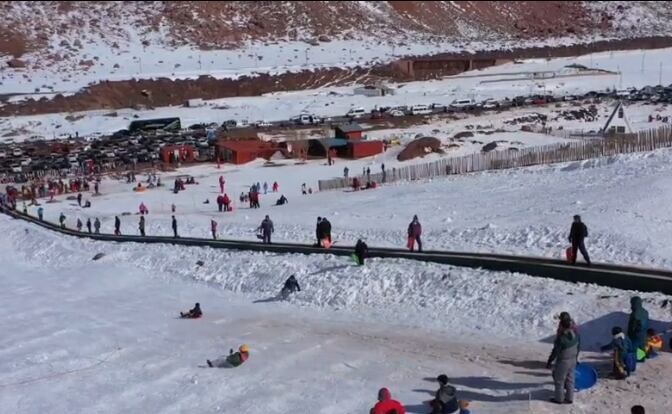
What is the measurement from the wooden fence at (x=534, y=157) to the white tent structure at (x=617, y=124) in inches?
355

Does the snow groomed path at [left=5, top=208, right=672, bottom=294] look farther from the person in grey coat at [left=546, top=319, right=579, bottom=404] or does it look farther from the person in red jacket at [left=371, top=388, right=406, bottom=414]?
the person in red jacket at [left=371, top=388, right=406, bottom=414]

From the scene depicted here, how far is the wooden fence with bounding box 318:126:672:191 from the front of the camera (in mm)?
A: 31422

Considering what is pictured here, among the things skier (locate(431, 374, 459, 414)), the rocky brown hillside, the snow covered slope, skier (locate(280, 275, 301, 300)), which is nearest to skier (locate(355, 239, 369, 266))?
the snow covered slope

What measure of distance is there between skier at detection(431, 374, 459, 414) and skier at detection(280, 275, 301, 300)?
6.97 meters

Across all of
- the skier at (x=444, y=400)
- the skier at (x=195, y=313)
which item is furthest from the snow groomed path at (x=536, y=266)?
the skier at (x=444, y=400)

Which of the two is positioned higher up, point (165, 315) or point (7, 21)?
point (7, 21)

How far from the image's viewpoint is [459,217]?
24438 mm

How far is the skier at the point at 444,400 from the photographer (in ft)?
34.3

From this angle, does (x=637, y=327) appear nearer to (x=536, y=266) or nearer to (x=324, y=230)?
(x=536, y=266)

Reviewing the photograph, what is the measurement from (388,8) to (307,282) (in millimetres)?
117394

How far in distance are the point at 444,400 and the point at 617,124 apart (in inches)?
1739

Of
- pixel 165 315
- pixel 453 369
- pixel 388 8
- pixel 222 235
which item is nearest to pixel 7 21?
pixel 388 8

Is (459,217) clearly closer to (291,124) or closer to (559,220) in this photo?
(559,220)

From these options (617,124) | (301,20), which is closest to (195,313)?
(617,124)
